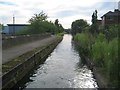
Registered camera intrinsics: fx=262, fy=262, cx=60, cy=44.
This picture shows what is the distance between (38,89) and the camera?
14.0m

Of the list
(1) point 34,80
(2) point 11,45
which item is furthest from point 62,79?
(2) point 11,45

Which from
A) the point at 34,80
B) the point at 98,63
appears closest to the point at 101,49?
the point at 98,63

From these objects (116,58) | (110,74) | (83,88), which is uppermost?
(116,58)

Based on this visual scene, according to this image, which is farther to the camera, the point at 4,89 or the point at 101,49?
the point at 101,49

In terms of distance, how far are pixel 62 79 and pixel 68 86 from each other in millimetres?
2129

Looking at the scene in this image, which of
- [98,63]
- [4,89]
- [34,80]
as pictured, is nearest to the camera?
[4,89]

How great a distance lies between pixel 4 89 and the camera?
1174cm

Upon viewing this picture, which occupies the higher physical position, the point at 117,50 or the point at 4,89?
the point at 117,50

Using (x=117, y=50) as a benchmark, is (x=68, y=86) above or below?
below

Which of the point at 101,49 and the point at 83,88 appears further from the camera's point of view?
the point at 101,49

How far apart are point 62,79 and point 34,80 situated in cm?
182

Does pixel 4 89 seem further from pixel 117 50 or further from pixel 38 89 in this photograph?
pixel 117 50

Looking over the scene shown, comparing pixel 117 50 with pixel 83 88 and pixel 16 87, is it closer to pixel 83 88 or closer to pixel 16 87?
pixel 83 88

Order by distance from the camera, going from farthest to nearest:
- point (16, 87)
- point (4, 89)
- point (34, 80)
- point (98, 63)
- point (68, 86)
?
point (98, 63)
point (34, 80)
point (68, 86)
point (16, 87)
point (4, 89)
